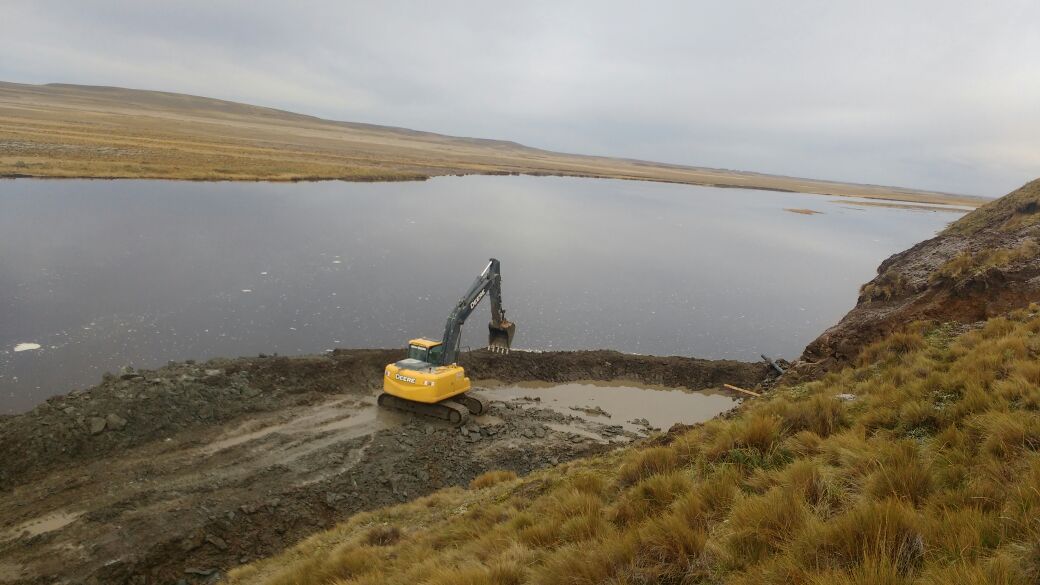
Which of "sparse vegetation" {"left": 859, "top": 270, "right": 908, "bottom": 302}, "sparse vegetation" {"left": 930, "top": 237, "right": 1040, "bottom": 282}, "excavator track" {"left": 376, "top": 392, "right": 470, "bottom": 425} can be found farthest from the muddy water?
"sparse vegetation" {"left": 930, "top": 237, "right": 1040, "bottom": 282}

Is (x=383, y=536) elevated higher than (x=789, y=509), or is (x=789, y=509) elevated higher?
(x=789, y=509)

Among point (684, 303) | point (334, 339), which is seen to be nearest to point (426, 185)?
point (684, 303)

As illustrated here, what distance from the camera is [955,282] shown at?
13375mm

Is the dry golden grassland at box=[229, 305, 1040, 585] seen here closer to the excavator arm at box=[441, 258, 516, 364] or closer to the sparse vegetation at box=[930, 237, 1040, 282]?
the excavator arm at box=[441, 258, 516, 364]

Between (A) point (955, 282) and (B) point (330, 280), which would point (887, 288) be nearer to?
(A) point (955, 282)

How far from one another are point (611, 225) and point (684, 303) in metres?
20.8

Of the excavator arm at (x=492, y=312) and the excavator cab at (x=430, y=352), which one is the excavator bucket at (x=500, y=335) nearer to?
the excavator arm at (x=492, y=312)

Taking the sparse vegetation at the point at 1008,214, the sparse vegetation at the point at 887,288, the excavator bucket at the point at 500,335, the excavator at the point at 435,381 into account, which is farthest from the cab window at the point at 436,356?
the sparse vegetation at the point at 1008,214

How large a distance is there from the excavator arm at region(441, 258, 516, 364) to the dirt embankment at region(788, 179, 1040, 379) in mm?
7504

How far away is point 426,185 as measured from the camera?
59.4 meters

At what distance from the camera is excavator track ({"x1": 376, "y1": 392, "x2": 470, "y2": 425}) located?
484 inches

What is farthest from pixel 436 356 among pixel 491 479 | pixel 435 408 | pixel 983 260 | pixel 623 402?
pixel 983 260

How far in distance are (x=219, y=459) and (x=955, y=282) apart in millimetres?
16942

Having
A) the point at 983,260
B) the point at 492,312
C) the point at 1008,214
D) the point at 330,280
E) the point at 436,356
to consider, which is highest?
the point at 1008,214
